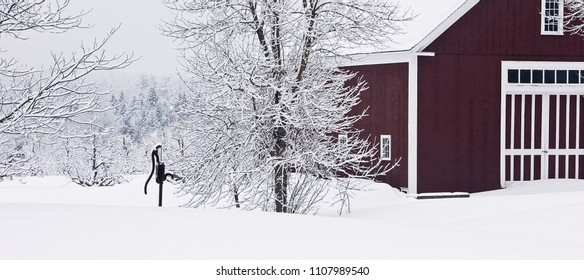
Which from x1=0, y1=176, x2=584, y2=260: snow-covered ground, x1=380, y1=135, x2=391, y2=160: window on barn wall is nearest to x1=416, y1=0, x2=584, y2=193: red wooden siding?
x1=380, y1=135, x2=391, y2=160: window on barn wall

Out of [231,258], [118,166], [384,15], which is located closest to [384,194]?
[384,15]

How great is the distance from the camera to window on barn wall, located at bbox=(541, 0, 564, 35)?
18.4m

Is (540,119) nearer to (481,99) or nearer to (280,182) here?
(481,99)

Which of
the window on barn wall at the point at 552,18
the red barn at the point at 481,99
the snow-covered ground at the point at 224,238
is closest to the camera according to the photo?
the snow-covered ground at the point at 224,238

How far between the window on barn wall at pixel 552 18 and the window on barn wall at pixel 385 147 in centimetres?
496

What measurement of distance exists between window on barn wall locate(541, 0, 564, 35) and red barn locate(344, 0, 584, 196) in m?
0.03

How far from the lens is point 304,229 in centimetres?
720

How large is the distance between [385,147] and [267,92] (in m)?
6.40

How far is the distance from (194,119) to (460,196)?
7.32 metres

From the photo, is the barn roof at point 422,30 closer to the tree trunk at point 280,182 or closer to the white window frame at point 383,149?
the white window frame at point 383,149

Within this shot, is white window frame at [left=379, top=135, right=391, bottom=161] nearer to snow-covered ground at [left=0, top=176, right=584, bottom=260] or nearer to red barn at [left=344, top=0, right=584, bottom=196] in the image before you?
red barn at [left=344, top=0, right=584, bottom=196]

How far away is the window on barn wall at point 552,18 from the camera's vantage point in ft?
60.3

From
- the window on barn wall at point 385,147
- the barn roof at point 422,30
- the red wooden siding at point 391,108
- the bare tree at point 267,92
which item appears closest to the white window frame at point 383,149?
the window on barn wall at point 385,147

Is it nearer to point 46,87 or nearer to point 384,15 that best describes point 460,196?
point 384,15
